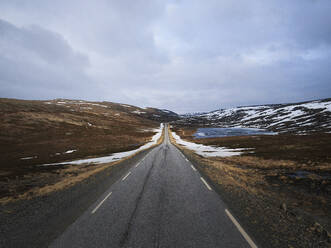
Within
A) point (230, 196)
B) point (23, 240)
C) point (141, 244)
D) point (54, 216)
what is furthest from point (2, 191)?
point (230, 196)

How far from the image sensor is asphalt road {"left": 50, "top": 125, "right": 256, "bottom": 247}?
435 centimetres

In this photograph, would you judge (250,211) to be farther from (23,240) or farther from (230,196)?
(23,240)

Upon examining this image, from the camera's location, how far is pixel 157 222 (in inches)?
207

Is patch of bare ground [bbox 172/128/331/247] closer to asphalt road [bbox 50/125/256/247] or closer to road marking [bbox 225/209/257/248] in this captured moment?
road marking [bbox 225/209/257/248]

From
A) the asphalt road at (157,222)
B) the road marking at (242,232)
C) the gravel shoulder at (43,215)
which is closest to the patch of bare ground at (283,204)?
the road marking at (242,232)

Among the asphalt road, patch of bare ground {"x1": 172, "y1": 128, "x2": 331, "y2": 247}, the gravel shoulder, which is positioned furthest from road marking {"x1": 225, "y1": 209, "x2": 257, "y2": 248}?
the gravel shoulder

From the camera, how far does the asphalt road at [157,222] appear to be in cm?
435

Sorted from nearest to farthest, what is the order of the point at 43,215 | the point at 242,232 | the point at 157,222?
the point at 242,232 < the point at 157,222 < the point at 43,215

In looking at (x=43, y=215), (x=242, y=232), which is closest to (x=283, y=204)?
(x=242, y=232)

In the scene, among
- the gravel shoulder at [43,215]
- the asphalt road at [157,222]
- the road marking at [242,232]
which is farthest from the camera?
the gravel shoulder at [43,215]

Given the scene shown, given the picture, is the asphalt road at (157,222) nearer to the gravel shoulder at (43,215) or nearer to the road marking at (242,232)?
the road marking at (242,232)

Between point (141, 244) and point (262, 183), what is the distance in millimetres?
8862

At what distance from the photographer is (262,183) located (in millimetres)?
9633

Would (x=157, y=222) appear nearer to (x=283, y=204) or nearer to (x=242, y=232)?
(x=242, y=232)
